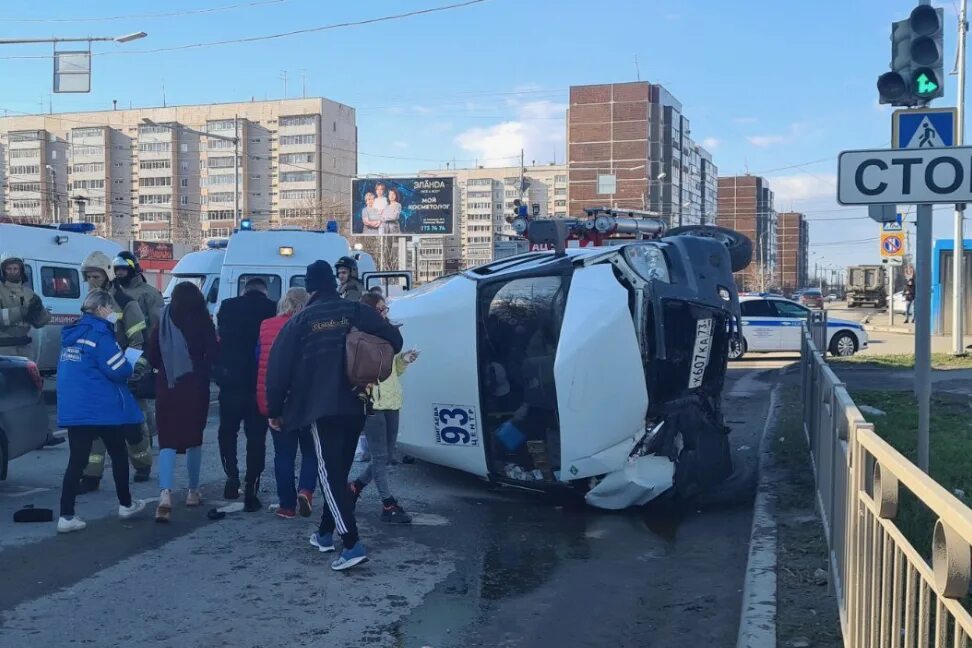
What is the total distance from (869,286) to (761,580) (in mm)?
63997

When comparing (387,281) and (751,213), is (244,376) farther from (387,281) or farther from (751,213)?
(751,213)

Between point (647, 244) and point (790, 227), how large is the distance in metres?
144

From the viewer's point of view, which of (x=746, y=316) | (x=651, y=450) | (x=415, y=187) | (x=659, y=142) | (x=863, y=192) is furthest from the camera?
(x=659, y=142)

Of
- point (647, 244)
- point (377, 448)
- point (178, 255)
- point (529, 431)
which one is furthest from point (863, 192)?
point (178, 255)

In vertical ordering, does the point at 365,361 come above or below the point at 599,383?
above

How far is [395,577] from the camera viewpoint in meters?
5.95

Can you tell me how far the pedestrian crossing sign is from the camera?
24.5 ft

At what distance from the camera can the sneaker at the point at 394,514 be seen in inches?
287

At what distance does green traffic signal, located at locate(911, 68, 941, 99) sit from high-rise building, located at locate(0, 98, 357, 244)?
9059 centimetres

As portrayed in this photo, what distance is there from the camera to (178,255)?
62.6 metres

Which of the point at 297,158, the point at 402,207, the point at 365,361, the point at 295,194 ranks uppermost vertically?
the point at 297,158

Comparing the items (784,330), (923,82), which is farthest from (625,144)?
(923,82)

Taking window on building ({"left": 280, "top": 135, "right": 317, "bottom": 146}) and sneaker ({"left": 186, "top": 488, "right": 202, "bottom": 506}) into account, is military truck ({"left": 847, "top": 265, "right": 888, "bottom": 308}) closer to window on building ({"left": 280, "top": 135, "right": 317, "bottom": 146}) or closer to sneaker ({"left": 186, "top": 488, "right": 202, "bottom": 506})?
window on building ({"left": 280, "top": 135, "right": 317, "bottom": 146})

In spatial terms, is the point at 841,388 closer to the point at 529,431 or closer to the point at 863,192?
the point at 863,192
